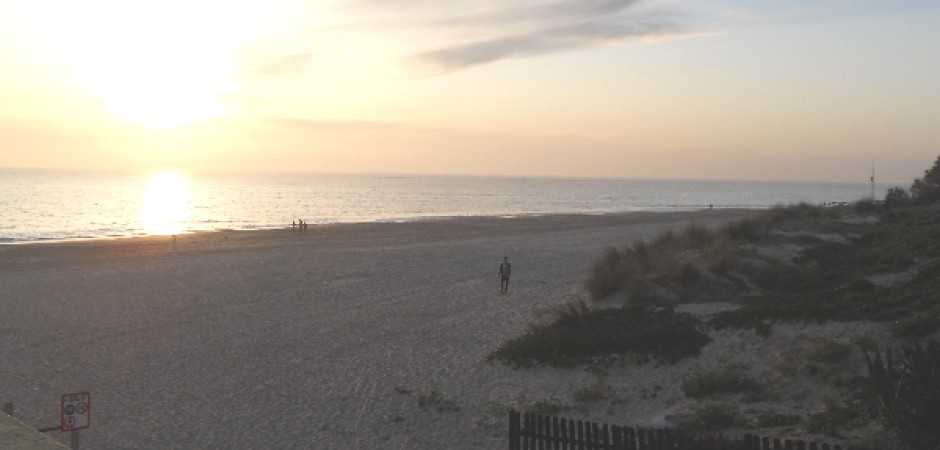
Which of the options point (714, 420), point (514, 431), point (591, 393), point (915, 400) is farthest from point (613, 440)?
point (591, 393)

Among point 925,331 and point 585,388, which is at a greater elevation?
point 925,331

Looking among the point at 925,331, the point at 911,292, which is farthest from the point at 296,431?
the point at 911,292

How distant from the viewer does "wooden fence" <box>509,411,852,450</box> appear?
7.96 m

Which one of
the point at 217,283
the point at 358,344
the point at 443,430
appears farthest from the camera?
the point at 217,283

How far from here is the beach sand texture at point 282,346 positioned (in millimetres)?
13391

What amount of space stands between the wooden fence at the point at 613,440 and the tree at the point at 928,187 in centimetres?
5173

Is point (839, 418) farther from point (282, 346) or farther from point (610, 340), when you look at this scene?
point (282, 346)

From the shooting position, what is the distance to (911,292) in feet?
52.7

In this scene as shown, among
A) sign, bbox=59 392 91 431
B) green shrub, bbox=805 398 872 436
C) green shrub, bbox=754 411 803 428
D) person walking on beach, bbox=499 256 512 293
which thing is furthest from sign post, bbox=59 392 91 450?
person walking on beach, bbox=499 256 512 293

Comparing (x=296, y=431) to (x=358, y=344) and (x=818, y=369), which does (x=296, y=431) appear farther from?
(x=818, y=369)

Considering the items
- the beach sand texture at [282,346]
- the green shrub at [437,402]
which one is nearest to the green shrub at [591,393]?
the beach sand texture at [282,346]

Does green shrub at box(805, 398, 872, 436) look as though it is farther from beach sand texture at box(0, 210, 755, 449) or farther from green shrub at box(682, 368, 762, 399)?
beach sand texture at box(0, 210, 755, 449)

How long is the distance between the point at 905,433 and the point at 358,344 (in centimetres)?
1285

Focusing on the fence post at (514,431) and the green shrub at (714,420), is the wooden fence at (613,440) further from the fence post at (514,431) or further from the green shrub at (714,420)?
the green shrub at (714,420)
